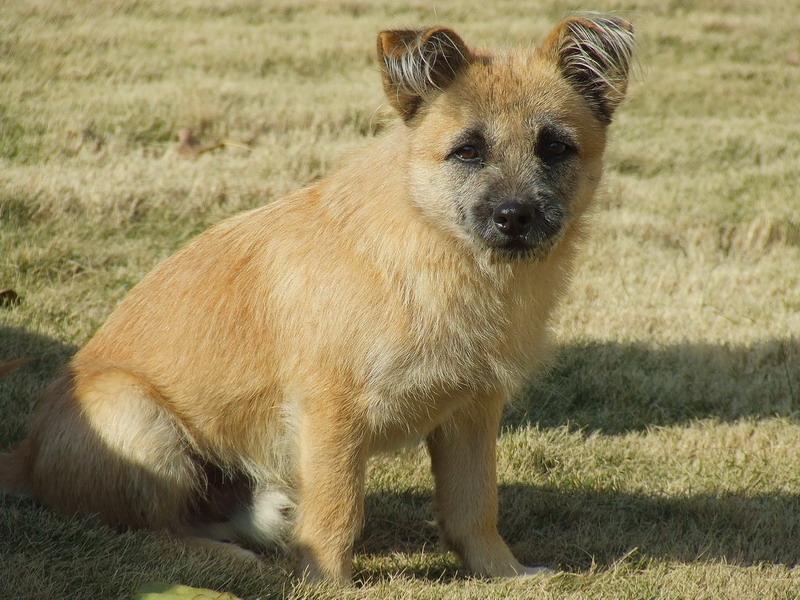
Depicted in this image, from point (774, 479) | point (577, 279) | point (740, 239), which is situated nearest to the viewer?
point (774, 479)

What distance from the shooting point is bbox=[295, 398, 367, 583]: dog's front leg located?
3.31m

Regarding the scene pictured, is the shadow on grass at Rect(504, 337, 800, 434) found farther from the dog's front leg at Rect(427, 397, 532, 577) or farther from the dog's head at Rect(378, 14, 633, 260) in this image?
the dog's head at Rect(378, 14, 633, 260)

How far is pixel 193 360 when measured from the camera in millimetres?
3584

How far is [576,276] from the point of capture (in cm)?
633

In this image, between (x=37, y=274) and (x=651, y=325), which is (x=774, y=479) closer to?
(x=651, y=325)

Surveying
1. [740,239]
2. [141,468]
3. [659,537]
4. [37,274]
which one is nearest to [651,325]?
[740,239]

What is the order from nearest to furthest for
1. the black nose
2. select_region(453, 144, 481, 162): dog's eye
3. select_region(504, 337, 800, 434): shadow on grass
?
the black nose
select_region(453, 144, 481, 162): dog's eye
select_region(504, 337, 800, 434): shadow on grass

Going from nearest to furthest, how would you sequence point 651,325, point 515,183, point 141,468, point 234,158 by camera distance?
point 515,183 → point 141,468 → point 651,325 → point 234,158

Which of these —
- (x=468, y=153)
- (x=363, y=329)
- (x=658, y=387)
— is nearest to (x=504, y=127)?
(x=468, y=153)

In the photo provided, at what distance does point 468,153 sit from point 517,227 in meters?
0.34

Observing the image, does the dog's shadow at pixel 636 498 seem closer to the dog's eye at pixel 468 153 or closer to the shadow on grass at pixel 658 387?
the shadow on grass at pixel 658 387

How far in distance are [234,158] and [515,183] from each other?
15.2 feet

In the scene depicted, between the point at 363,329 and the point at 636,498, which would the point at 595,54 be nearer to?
the point at 363,329

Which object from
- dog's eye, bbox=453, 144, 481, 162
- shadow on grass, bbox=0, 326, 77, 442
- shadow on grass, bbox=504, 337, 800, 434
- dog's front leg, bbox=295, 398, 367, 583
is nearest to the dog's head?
dog's eye, bbox=453, 144, 481, 162
